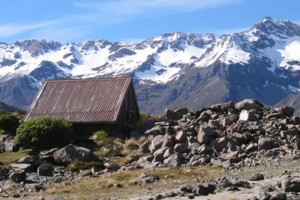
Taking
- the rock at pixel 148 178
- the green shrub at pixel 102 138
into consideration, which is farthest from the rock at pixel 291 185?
the green shrub at pixel 102 138

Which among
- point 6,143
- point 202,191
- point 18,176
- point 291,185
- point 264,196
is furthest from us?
point 6,143

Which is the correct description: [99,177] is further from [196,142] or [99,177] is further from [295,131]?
[295,131]

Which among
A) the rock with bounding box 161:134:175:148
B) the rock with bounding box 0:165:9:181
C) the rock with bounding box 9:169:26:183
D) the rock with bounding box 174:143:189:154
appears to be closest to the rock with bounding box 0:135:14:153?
the rock with bounding box 0:165:9:181

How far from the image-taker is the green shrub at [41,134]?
51.9 metres

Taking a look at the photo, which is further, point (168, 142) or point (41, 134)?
point (41, 134)

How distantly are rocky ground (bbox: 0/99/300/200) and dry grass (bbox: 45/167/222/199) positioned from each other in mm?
66

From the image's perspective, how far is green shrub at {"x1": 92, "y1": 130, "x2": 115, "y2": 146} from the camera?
53.6 meters

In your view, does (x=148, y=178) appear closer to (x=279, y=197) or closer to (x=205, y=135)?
(x=279, y=197)

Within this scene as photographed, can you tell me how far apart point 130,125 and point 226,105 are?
12.4 m

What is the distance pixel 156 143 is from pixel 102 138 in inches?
383

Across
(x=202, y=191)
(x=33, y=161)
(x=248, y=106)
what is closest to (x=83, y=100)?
(x=248, y=106)

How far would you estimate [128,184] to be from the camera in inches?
1277

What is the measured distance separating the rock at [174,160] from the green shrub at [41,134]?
14298 millimetres

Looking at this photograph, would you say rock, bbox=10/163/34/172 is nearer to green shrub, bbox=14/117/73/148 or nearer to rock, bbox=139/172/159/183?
rock, bbox=139/172/159/183
